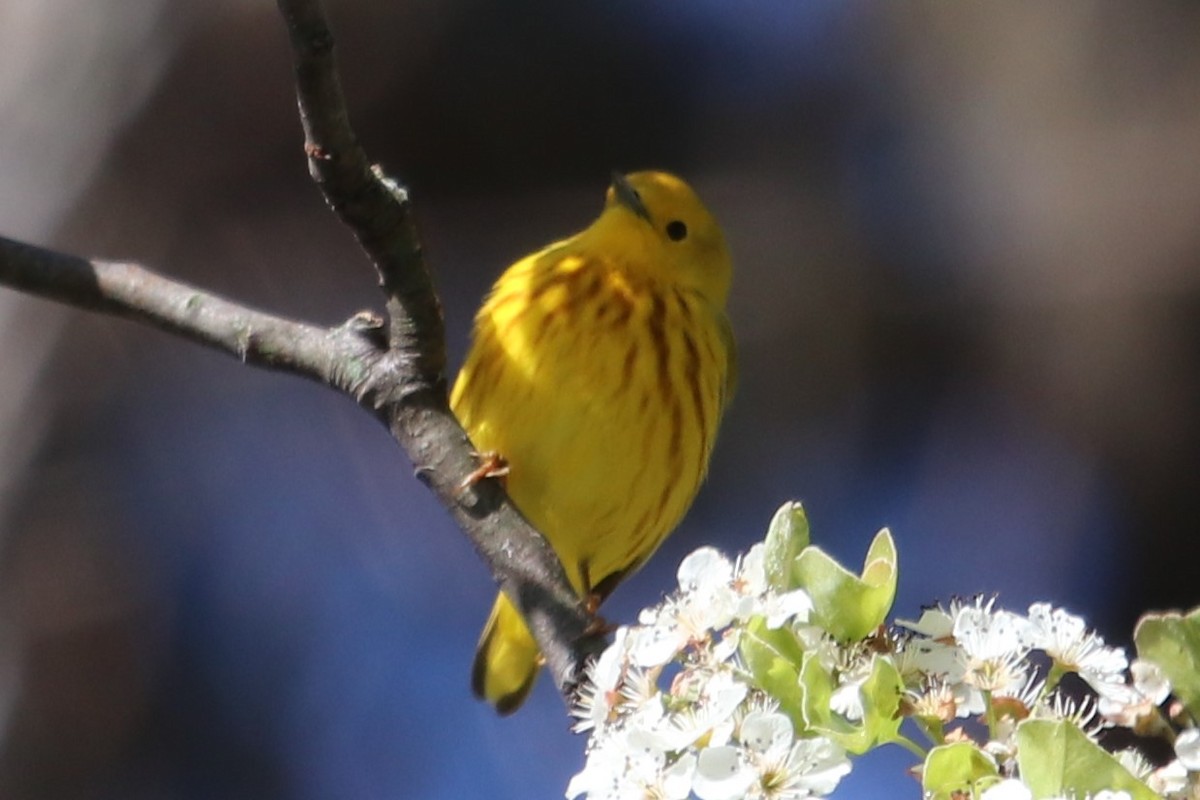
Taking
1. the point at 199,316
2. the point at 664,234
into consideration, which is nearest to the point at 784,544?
the point at 199,316

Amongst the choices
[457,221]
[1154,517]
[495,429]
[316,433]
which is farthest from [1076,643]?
[316,433]

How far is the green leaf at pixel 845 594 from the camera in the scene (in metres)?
1.49

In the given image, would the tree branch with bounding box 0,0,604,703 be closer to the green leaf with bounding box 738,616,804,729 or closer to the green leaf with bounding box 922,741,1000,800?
the green leaf with bounding box 738,616,804,729

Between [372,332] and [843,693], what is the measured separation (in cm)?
124

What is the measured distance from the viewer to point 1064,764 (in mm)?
1297

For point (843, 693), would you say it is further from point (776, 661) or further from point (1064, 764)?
point (1064, 764)

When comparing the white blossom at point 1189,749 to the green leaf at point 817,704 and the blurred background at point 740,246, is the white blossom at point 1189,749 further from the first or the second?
the blurred background at point 740,246

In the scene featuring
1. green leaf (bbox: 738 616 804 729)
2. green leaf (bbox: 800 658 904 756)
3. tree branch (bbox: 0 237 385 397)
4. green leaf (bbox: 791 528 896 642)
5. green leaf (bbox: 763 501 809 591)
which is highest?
tree branch (bbox: 0 237 385 397)

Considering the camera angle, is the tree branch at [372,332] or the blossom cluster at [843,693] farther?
the tree branch at [372,332]

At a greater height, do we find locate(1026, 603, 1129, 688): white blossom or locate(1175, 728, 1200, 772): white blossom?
locate(1026, 603, 1129, 688): white blossom

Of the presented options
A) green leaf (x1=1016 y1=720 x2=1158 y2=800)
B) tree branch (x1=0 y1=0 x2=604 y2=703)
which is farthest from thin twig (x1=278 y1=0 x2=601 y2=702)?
green leaf (x1=1016 y1=720 x2=1158 y2=800)

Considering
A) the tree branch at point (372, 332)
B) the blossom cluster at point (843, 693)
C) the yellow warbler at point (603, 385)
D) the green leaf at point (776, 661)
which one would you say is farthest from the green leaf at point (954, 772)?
the yellow warbler at point (603, 385)

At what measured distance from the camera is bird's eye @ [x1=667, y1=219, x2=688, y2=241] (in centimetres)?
426

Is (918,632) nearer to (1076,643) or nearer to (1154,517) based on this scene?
(1076,643)
